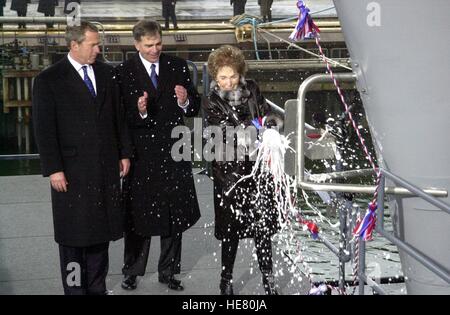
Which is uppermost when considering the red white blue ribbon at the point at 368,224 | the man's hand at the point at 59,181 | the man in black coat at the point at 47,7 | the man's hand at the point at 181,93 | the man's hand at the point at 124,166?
the man in black coat at the point at 47,7

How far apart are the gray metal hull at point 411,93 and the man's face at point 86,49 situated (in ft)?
5.21

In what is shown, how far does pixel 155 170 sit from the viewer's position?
18.2ft

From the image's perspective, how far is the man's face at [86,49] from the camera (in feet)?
16.2

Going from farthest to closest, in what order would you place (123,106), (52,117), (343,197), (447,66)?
(123,106) < (52,117) < (343,197) < (447,66)

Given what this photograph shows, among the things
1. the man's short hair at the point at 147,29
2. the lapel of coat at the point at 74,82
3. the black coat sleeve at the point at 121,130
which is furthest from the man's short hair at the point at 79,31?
the man's short hair at the point at 147,29

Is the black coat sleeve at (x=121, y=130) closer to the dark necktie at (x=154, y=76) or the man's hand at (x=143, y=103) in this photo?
the man's hand at (x=143, y=103)

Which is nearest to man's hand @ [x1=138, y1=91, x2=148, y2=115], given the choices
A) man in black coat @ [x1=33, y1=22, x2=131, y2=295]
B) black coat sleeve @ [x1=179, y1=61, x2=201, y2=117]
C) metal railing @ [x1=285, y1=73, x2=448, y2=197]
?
man in black coat @ [x1=33, y1=22, x2=131, y2=295]

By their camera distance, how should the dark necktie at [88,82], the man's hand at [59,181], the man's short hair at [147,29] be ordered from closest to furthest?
the man's hand at [59,181] → the dark necktie at [88,82] → the man's short hair at [147,29]

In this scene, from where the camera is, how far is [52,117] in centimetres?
491

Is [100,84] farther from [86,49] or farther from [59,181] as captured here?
[59,181]

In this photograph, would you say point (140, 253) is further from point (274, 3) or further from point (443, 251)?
point (274, 3)
